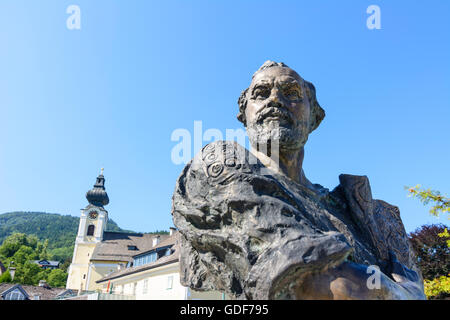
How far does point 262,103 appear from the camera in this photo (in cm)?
310

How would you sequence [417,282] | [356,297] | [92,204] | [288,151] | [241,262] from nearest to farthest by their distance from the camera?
[356,297]
[241,262]
[417,282]
[288,151]
[92,204]

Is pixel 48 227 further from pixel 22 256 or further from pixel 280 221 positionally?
pixel 280 221

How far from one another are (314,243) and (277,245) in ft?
0.67

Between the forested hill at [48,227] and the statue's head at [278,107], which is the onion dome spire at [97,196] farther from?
the statue's head at [278,107]

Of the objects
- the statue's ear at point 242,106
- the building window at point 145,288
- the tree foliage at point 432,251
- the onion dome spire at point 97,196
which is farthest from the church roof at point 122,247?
the statue's ear at point 242,106

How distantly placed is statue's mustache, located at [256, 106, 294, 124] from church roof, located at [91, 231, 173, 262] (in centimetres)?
5998

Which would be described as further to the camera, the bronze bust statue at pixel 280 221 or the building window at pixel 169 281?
the building window at pixel 169 281

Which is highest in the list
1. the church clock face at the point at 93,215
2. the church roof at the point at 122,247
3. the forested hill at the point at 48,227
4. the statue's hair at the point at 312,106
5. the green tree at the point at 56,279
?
the forested hill at the point at 48,227

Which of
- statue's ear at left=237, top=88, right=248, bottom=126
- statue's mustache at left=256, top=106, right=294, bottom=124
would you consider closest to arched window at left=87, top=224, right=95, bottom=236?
statue's ear at left=237, top=88, right=248, bottom=126

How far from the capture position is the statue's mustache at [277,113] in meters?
3.01

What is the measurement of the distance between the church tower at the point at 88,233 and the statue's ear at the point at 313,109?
70442 mm

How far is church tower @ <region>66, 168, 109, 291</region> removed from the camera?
230 feet
